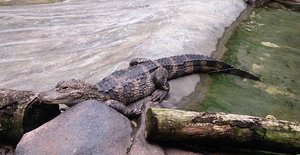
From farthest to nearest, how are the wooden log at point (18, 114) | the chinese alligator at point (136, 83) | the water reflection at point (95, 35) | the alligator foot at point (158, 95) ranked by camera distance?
the water reflection at point (95, 35), the alligator foot at point (158, 95), the chinese alligator at point (136, 83), the wooden log at point (18, 114)

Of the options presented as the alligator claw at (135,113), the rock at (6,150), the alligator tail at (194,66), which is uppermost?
the rock at (6,150)

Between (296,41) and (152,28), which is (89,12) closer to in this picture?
(152,28)

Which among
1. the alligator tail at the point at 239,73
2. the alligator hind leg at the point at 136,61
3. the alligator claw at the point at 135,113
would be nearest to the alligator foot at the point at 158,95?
the alligator claw at the point at 135,113

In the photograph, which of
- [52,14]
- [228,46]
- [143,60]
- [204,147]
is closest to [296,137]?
[204,147]

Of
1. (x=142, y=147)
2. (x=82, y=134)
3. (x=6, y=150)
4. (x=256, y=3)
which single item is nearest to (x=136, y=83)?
(x=142, y=147)

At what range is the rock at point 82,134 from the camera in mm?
3516

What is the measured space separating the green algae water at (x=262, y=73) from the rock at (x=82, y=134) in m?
1.34

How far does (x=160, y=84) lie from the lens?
517 centimetres

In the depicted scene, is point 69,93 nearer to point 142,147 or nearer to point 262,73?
point 142,147

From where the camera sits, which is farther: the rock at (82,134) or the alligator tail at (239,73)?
the alligator tail at (239,73)

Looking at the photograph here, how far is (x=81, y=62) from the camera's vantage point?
6.70m

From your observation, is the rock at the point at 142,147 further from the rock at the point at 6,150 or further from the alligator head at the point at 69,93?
the rock at the point at 6,150

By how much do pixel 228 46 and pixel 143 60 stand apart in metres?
2.20

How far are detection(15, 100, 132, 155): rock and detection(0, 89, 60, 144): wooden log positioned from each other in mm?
243
